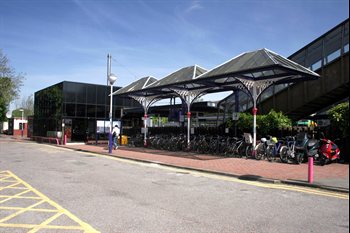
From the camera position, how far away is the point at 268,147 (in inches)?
637

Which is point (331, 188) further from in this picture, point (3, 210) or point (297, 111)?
point (297, 111)

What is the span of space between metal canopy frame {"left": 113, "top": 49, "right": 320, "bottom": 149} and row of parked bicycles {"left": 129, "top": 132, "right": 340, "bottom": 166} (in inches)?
28.4

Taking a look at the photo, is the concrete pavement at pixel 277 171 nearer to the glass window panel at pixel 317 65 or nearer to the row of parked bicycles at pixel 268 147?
the row of parked bicycles at pixel 268 147

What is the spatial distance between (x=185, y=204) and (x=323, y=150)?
347 inches

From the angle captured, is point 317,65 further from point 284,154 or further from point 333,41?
point 284,154

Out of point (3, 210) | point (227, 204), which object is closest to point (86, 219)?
point (3, 210)

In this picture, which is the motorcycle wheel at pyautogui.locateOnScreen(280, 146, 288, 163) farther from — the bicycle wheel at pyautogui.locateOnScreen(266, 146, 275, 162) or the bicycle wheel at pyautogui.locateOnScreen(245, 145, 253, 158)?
the bicycle wheel at pyautogui.locateOnScreen(245, 145, 253, 158)

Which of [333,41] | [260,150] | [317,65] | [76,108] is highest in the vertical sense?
[333,41]

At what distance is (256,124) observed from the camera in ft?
60.8

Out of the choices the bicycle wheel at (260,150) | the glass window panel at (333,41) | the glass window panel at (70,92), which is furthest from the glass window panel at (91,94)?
the glass window panel at (333,41)

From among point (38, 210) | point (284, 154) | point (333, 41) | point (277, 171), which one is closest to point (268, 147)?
point (284, 154)

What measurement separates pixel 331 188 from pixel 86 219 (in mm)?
6414

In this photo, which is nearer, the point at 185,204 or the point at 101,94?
the point at 185,204

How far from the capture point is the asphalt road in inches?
234
